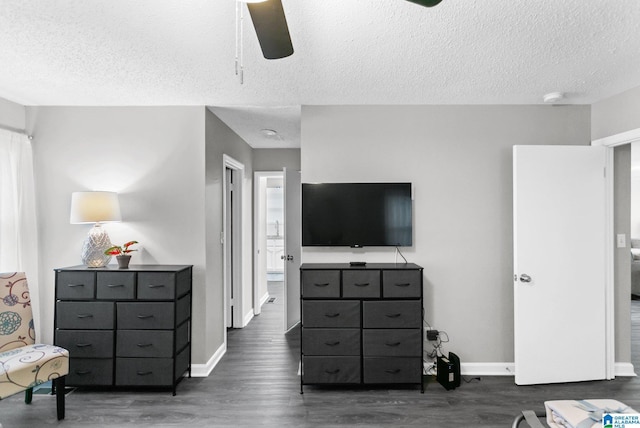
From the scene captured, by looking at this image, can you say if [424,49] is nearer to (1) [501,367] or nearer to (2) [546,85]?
(2) [546,85]

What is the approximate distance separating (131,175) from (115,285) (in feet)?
3.42

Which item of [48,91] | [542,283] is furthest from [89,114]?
[542,283]

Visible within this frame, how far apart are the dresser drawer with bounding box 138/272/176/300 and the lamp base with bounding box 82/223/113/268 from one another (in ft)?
1.46

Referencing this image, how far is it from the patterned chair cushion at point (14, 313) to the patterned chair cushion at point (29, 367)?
0.09 m

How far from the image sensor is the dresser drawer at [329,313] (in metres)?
2.88

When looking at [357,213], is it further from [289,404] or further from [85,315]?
[85,315]

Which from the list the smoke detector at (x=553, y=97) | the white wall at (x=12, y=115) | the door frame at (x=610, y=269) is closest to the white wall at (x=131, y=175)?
the white wall at (x=12, y=115)

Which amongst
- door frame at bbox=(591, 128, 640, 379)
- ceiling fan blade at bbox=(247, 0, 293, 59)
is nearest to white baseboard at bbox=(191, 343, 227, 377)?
ceiling fan blade at bbox=(247, 0, 293, 59)

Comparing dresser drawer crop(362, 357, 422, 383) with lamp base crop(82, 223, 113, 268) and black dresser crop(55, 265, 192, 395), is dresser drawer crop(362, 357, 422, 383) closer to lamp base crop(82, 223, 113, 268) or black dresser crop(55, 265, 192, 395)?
black dresser crop(55, 265, 192, 395)

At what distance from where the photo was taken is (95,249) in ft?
9.81

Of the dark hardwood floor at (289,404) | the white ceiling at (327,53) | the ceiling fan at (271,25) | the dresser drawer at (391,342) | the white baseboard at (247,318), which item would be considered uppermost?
the white ceiling at (327,53)

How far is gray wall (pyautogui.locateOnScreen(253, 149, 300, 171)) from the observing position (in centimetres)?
515

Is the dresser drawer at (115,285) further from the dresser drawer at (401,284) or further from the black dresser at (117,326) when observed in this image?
the dresser drawer at (401,284)

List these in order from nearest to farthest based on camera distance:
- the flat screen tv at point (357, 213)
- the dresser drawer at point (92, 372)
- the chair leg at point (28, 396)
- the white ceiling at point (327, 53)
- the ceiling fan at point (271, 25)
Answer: the ceiling fan at point (271, 25) < the white ceiling at point (327, 53) < the chair leg at point (28, 396) < the dresser drawer at point (92, 372) < the flat screen tv at point (357, 213)
